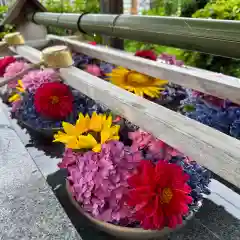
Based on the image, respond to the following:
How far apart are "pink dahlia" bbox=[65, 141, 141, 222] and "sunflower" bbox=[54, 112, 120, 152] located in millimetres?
37

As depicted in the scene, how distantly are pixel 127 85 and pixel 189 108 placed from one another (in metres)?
0.27

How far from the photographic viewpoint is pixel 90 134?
80cm

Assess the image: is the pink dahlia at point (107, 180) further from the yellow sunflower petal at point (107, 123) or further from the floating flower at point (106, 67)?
the floating flower at point (106, 67)

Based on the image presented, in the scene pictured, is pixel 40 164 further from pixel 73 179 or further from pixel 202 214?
pixel 202 214

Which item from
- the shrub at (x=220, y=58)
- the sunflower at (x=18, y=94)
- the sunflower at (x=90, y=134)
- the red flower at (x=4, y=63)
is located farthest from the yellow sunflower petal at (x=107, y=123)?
the shrub at (x=220, y=58)

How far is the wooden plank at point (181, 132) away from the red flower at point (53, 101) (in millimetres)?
225

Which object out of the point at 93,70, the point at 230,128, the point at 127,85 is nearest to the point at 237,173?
the point at 230,128

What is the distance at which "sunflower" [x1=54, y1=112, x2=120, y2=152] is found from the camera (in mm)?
766

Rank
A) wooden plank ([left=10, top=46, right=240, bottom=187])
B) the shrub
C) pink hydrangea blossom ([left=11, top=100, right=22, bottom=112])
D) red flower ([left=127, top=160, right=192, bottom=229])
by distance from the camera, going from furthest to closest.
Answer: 1. the shrub
2. pink hydrangea blossom ([left=11, top=100, right=22, bottom=112])
3. red flower ([left=127, top=160, right=192, bottom=229])
4. wooden plank ([left=10, top=46, right=240, bottom=187])

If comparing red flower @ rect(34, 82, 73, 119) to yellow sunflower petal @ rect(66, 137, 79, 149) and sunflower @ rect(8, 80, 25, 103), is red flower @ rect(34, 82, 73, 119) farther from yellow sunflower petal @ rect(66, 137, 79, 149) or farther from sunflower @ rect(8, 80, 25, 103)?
yellow sunflower petal @ rect(66, 137, 79, 149)

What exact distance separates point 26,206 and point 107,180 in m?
0.18

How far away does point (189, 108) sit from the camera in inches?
45.6

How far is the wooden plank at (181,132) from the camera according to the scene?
1.66 feet

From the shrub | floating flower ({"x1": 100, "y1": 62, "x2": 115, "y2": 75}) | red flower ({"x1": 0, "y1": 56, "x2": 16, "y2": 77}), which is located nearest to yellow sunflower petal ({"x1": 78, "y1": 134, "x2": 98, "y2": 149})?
floating flower ({"x1": 100, "y1": 62, "x2": 115, "y2": 75})
